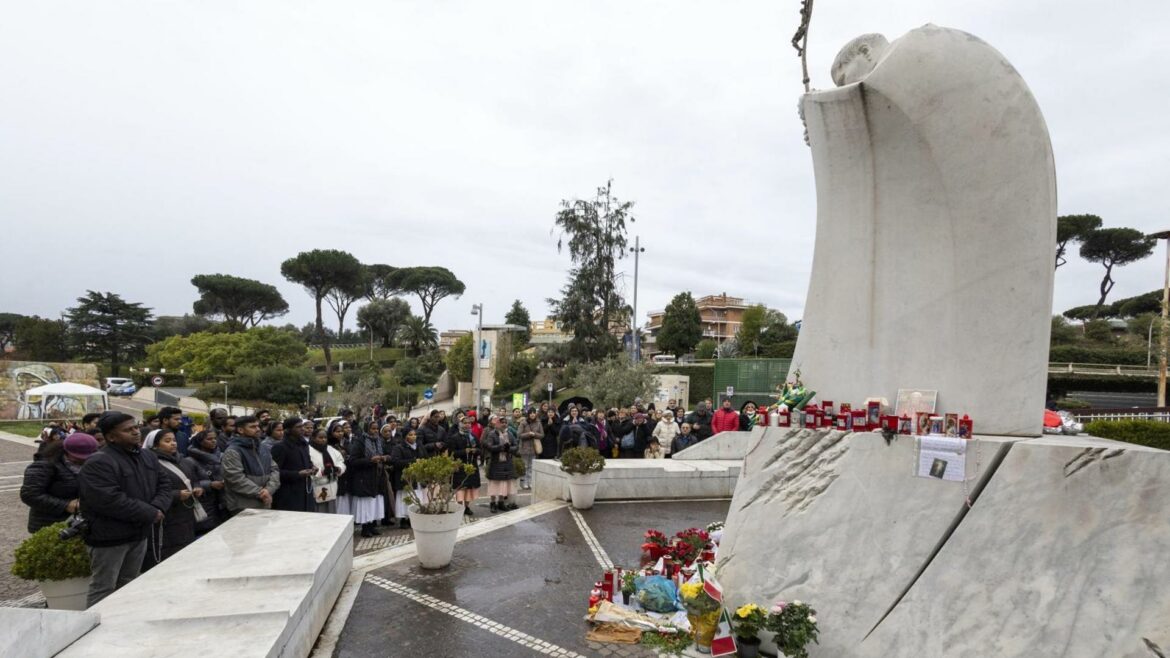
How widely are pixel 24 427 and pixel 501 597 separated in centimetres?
Result: 3308

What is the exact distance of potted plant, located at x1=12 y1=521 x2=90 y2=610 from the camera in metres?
5.25

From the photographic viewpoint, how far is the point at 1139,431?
41.5 feet

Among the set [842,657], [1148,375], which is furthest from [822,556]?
[1148,375]

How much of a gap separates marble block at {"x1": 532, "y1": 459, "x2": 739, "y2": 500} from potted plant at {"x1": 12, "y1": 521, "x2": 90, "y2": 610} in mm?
6440

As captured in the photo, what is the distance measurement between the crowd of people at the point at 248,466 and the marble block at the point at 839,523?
28.5 inches

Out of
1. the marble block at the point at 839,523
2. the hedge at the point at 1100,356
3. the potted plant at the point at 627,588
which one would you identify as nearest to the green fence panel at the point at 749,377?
the potted plant at the point at 627,588

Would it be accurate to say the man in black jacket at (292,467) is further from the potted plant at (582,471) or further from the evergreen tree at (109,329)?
the evergreen tree at (109,329)

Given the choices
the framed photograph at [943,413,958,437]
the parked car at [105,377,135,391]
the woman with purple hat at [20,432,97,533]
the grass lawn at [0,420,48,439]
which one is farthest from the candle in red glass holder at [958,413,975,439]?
the parked car at [105,377,135,391]

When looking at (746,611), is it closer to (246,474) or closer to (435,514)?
(435,514)

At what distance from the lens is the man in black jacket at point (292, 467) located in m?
7.52

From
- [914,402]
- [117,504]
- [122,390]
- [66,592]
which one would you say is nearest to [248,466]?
[66,592]

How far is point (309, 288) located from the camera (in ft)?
234

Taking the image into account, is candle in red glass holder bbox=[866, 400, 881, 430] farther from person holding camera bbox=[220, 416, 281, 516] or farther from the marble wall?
person holding camera bbox=[220, 416, 281, 516]

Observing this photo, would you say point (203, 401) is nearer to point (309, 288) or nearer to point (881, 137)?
point (309, 288)
